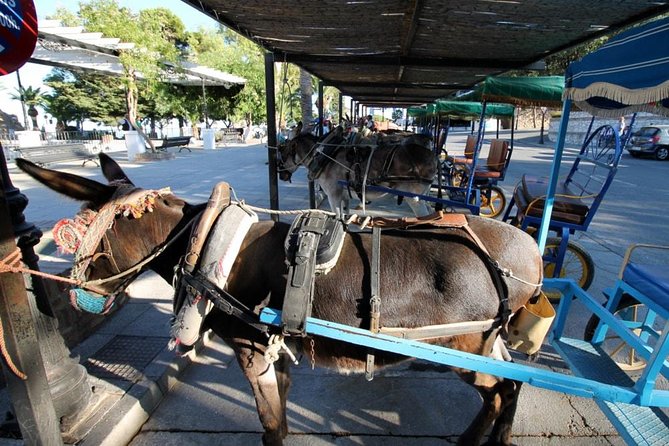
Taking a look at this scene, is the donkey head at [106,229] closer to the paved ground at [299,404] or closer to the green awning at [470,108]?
the paved ground at [299,404]

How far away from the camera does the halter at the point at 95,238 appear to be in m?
1.87

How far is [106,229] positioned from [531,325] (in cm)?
252

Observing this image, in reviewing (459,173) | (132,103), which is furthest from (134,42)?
(459,173)

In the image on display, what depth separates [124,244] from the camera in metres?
2.11

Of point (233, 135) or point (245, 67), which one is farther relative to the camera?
point (233, 135)

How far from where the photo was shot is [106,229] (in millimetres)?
1960

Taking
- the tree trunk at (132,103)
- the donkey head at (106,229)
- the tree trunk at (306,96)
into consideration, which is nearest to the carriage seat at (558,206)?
the donkey head at (106,229)

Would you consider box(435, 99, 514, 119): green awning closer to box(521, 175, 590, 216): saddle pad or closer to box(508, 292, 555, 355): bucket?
box(521, 175, 590, 216): saddle pad

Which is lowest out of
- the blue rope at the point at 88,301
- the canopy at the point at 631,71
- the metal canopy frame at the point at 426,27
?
the blue rope at the point at 88,301

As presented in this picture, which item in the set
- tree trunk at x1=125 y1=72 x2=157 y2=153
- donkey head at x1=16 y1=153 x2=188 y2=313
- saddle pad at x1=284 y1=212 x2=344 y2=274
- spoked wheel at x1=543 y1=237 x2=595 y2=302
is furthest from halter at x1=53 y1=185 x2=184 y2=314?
tree trunk at x1=125 y1=72 x2=157 y2=153

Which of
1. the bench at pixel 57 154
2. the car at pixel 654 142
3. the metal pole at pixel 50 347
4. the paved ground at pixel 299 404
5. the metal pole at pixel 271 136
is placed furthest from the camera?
the car at pixel 654 142

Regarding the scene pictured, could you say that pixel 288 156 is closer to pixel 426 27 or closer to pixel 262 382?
pixel 426 27

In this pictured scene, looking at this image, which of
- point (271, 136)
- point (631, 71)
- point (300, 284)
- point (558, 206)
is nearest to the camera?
point (300, 284)

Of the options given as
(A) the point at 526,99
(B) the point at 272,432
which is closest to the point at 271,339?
(B) the point at 272,432
